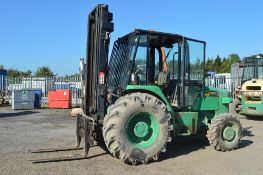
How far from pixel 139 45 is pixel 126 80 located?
826 mm

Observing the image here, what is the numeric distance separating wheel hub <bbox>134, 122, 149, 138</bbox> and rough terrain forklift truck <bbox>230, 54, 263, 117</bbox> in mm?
9281

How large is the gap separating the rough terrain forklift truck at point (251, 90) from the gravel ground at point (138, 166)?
418 centimetres

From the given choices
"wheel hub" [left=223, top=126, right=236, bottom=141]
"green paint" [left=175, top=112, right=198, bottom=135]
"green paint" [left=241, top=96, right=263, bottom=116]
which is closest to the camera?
"green paint" [left=175, top=112, right=198, bottom=135]

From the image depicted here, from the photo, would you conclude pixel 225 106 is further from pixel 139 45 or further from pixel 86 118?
pixel 86 118

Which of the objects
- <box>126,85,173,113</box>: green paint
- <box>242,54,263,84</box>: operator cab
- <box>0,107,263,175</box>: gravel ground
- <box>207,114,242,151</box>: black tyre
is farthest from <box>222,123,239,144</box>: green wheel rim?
<box>242,54,263,84</box>: operator cab

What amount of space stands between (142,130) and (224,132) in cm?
238

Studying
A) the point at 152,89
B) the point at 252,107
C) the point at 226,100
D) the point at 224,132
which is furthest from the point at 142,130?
the point at 252,107

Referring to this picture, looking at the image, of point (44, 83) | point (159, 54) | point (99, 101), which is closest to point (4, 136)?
point (99, 101)

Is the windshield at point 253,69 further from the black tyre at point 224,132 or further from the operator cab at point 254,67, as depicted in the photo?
the black tyre at point 224,132

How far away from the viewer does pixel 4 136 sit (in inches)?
443

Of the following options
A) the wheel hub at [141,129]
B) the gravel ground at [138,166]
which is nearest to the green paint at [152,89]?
the wheel hub at [141,129]

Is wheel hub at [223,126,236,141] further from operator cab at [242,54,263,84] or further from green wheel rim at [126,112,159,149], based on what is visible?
operator cab at [242,54,263,84]

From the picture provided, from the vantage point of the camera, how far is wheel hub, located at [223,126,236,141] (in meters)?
9.16

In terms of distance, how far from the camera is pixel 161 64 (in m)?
9.23
